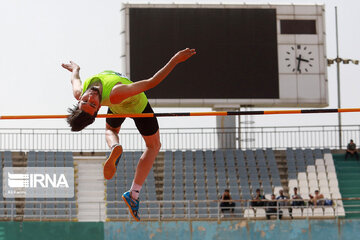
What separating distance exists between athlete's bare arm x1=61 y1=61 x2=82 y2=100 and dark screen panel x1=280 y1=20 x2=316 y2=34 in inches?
620

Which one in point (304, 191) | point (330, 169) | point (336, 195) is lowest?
point (336, 195)

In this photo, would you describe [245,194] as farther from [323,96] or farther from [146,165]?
[146,165]

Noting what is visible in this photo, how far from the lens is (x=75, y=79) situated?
296 inches

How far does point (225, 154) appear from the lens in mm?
22531

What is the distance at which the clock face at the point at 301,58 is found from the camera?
22766mm

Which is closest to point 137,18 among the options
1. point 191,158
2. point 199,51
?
point 199,51

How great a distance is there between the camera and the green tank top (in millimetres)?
7008

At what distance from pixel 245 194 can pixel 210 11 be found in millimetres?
5481

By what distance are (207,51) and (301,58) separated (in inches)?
115

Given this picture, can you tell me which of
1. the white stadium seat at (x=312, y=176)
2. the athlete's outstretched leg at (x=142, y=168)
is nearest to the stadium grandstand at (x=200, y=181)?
the white stadium seat at (x=312, y=176)

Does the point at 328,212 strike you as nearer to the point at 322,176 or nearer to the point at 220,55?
the point at 322,176

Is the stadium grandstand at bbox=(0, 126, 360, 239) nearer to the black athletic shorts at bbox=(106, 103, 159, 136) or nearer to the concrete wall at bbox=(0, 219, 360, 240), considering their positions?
the concrete wall at bbox=(0, 219, 360, 240)

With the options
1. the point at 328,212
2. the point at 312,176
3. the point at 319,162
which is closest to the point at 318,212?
the point at 328,212

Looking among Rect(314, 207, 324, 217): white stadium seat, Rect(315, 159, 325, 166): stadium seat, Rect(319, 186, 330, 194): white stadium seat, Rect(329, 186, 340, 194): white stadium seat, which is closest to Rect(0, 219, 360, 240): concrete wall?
Rect(314, 207, 324, 217): white stadium seat
